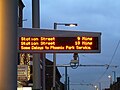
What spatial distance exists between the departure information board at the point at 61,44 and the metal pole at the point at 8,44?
87.6 inches

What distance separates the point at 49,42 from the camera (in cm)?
896

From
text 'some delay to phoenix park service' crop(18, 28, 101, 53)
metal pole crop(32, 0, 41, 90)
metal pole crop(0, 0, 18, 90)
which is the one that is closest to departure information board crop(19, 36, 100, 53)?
text 'some delay to phoenix park service' crop(18, 28, 101, 53)

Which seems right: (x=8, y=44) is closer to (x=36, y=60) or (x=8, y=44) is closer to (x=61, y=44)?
(x=61, y=44)

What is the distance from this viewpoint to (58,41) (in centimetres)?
893

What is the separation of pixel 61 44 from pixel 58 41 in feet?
0.45

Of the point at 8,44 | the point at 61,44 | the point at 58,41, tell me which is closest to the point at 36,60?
the point at 61,44

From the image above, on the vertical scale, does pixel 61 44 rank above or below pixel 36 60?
above

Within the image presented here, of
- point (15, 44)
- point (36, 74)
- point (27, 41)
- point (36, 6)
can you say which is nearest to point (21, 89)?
point (36, 74)

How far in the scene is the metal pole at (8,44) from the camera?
6.52 metres

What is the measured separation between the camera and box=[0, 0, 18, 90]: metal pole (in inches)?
257

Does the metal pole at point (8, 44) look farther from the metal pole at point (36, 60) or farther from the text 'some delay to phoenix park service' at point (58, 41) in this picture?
the metal pole at point (36, 60)

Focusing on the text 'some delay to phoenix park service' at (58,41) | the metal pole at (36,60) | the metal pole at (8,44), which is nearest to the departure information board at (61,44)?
the text 'some delay to phoenix park service' at (58,41)

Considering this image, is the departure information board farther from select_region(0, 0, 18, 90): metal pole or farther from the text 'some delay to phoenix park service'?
select_region(0, 0, 18, 90): metal pole

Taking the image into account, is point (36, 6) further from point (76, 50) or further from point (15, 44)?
point (15, 44)
